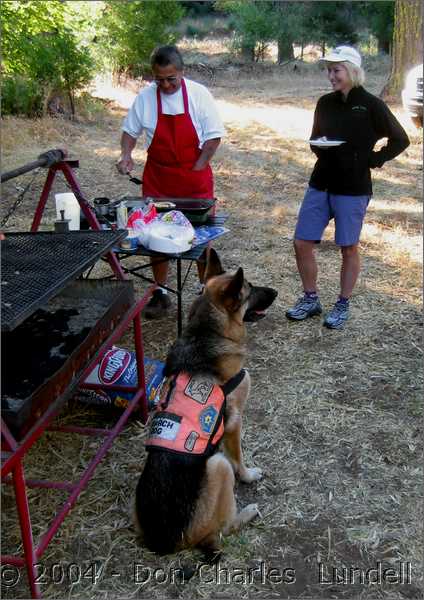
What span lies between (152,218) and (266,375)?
1.50m

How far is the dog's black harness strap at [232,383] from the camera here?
2.98 meters

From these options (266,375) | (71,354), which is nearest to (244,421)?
(266,375)

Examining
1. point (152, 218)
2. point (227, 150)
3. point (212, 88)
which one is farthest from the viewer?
point (212, 88)

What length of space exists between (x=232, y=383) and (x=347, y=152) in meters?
2.38

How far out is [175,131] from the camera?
4824 millimetres

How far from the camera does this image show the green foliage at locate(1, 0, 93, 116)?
436 inches

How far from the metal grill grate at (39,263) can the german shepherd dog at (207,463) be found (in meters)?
0.66

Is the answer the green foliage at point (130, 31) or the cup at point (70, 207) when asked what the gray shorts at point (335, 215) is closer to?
the cup at point (70, 207)

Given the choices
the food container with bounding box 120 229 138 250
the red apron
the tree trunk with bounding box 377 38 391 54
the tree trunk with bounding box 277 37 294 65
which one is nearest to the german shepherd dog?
the food container with bounding box 120 229 138 250

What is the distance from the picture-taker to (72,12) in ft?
41.7

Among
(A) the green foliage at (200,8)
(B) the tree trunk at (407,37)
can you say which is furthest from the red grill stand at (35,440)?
(A) the green foliage at (200,8)

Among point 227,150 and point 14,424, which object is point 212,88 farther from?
point 14,424

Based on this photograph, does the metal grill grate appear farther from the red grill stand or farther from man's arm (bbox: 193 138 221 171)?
man's arm (bbox: 193 138 221 171)

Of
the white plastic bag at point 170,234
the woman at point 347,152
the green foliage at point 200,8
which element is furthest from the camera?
the green foliage at point 200,8
